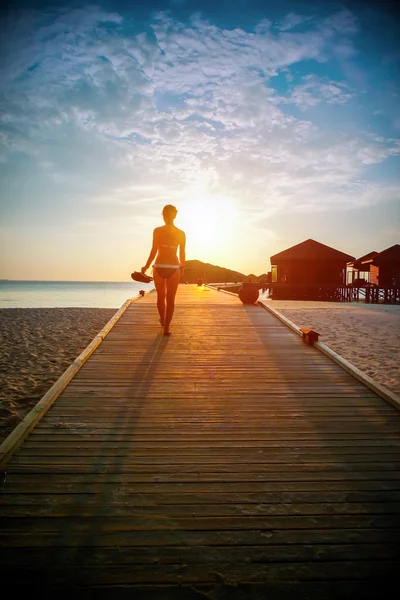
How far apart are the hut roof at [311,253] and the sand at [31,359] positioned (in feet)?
69.2

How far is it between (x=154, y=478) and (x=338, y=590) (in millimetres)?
1423

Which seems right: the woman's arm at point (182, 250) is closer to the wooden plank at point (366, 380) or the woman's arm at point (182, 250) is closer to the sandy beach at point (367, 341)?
the wooden plank at point (366, 380)

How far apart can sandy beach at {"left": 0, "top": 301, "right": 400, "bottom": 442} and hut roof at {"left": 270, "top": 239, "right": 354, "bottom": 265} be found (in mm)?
14705

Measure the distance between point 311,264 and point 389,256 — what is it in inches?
283

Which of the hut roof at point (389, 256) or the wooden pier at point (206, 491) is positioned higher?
the hut roof at point (389, 256)

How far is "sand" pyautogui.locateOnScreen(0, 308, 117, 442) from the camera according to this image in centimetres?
575

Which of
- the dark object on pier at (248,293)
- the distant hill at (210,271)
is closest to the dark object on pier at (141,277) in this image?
the dark object on pier at (248,293)

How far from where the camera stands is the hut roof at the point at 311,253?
3206cm

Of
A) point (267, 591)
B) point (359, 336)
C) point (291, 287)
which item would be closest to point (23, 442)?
point (267, 591)

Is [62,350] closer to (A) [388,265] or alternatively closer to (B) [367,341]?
(B) [367,341]

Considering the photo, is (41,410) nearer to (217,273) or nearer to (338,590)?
(338,590)

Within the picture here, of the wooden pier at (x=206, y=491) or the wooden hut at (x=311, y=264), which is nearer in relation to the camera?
the wooden pier at (x=206, y=491)

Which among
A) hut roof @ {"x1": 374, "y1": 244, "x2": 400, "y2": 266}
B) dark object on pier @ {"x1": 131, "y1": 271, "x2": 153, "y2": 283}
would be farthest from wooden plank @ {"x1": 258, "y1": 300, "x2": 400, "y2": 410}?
hut roof @ {"x1": 374, "y1": 244, "x2": 400, "y2": 266}

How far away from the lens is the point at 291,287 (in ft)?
106
